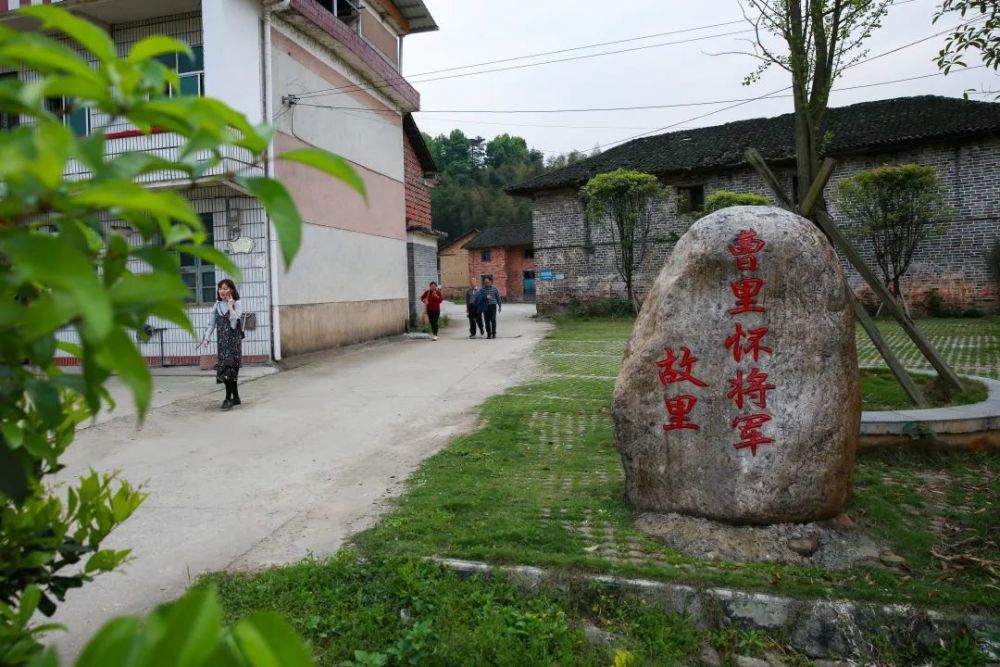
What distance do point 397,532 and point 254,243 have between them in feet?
28.5

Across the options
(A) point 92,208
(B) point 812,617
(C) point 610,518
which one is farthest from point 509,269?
(A) point 92,208

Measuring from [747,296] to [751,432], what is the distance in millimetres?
827

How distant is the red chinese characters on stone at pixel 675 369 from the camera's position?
4.26 meters

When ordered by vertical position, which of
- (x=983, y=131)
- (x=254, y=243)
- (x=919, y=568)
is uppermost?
(x=983, y=131)

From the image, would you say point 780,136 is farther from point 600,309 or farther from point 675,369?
point 675,369

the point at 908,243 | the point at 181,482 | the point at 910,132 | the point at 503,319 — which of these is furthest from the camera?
the point at 503,319

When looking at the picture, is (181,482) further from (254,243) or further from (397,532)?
(254,243)

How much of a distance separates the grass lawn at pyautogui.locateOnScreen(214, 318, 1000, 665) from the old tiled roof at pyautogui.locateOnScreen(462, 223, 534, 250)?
34771 millimetres

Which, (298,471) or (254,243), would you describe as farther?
(254,243)

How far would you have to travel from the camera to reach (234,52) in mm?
10914

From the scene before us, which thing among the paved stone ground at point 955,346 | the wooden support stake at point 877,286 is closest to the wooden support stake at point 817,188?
the wooden support stake at point 877,286

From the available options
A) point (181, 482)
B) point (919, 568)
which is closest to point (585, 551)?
point (919, 568)

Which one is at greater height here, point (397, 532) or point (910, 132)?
point (910, 132)

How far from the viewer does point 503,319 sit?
24.8 meters
